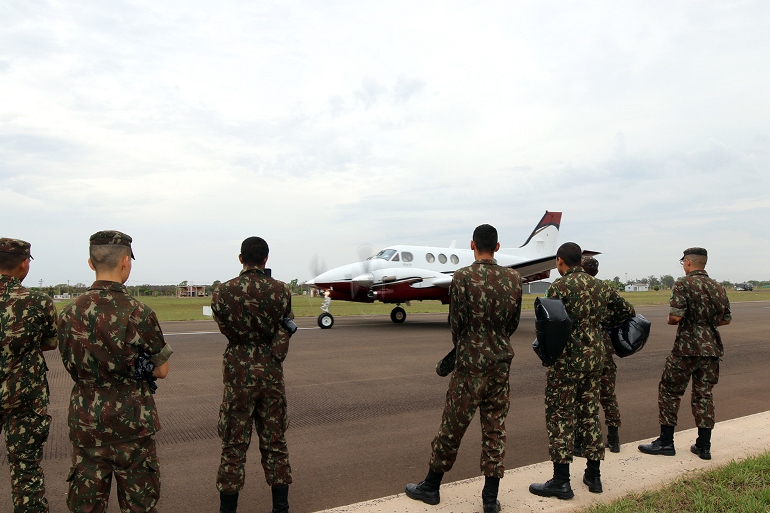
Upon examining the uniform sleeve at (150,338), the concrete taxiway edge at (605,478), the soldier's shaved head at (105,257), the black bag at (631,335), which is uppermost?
the soldier's shaved head at (105,257)

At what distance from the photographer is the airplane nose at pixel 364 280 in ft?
59.8

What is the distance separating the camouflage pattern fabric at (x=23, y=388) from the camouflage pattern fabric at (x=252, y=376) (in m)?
1.14

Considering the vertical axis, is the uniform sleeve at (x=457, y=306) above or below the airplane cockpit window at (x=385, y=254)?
below

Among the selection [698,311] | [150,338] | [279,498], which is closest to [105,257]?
[150,338]

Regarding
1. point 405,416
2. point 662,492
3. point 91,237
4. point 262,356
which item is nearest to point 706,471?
point 662,492

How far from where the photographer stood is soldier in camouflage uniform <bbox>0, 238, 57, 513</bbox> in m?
3.36

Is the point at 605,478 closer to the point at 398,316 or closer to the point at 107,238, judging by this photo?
the point at 107,238

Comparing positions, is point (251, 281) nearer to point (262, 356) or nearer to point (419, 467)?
point (262, 356)

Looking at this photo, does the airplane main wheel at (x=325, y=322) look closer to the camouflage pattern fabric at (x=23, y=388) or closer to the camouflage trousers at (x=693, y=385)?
the camouflage trousers at (x=693, y=385)

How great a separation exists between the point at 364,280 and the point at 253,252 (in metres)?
14.3

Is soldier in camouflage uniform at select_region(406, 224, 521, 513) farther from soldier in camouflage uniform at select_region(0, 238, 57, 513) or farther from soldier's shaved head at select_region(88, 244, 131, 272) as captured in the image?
soldier in camouflage uniform at select_region(0, 238, 57, 513)

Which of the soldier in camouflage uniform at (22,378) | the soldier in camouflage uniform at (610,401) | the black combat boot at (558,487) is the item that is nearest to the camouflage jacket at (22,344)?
the soldier in camouflage uniform at (22,378)

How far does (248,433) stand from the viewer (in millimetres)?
3756

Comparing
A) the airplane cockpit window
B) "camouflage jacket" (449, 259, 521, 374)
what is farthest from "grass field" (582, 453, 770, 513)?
the airplane cockpit window
